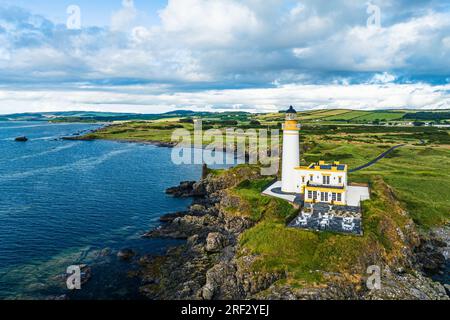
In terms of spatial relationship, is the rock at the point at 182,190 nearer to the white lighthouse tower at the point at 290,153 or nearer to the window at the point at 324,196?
the white lighthouse tower at the point at 290,153

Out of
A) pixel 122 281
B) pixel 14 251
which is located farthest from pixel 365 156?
pixel 14 251

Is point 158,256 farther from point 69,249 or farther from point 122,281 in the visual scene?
point 69,249

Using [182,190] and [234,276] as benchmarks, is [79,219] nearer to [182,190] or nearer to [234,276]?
[182,190]

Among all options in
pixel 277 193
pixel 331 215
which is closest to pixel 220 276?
pixel 331 215

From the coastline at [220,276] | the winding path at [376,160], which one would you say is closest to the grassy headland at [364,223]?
the coastline at [220,276]

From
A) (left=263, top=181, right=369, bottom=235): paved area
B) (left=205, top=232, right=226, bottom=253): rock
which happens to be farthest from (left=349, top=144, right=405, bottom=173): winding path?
(left=205, top=232, right=226, bottom=253): rock

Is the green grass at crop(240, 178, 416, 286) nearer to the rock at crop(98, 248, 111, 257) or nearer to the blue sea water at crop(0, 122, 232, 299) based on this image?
the blue sea water at crop(0, 122, 232, 299)

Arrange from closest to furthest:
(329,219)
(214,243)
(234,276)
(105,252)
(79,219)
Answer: (234,276)
(329,219)
(214,243)
(105,252)
(79,219)
